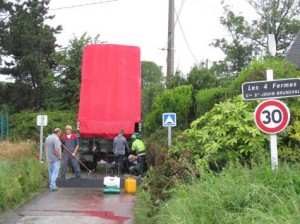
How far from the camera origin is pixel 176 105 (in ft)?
61.7

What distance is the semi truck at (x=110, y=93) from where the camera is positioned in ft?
60.7

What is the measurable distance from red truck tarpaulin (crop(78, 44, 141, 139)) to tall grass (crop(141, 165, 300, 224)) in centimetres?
1132

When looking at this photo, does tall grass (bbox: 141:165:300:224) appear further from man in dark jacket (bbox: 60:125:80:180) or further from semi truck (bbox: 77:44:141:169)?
semi truck (bbox: 77:44:141:169)

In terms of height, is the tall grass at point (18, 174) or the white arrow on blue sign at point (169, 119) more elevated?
the white arrow on blue sign at point (169, 119)

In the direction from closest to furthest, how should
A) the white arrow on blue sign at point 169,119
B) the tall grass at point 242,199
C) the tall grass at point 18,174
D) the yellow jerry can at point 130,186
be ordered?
the tall grass at point 242,199 → the tall grass at point 18,174 → the yellow jerry can at point 130,186 → the white arrow on blue sign at point 169,119

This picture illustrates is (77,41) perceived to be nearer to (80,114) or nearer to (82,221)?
(80,114)

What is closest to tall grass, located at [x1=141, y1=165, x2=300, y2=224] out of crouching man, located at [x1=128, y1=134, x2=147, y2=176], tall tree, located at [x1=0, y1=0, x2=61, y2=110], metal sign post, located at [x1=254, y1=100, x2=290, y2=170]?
metal sign post, located at [x1=254, y1=100, x2=290, y2=170]

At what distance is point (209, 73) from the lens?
21109mm

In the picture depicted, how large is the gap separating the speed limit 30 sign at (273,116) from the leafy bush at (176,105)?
1102cm

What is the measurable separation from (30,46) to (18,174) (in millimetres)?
22174

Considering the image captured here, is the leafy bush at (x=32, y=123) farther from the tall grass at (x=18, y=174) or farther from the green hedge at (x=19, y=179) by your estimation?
the green hedge at (x=19, y=179)

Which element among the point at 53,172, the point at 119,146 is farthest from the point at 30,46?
the point at 53,172

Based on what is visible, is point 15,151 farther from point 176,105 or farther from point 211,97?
point 211,97

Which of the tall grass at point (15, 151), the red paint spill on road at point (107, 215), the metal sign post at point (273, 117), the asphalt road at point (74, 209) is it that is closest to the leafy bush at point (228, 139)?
the metal sign post at point (273, 117)
